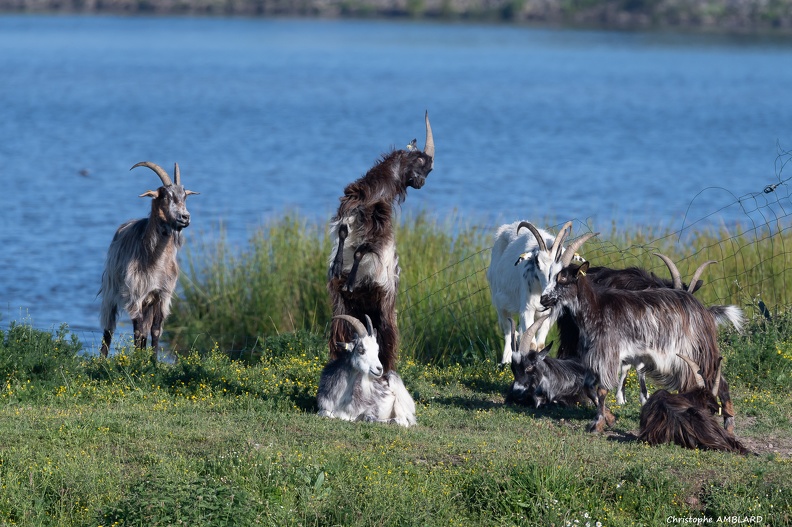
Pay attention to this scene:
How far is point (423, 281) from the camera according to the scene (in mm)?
13688

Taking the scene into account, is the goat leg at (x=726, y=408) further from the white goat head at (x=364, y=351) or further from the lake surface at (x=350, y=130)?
the lake surface at (x=350, y=130)

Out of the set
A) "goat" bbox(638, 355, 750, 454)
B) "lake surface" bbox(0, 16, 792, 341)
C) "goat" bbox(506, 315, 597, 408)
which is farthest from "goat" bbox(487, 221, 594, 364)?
"lake surface" bbox(0, 16, 792, 341)

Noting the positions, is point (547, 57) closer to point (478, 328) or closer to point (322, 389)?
point (478, 328)

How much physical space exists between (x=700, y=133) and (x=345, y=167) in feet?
46.7

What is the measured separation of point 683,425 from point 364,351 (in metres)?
2.49

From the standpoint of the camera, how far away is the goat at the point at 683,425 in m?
8.66

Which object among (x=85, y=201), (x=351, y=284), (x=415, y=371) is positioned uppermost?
(x=351, y=284)

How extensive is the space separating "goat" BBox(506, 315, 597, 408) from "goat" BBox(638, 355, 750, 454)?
3.08 ft

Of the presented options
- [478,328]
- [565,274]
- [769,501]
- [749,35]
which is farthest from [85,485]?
[749,35]

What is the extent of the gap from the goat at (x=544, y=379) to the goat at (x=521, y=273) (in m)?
0.47

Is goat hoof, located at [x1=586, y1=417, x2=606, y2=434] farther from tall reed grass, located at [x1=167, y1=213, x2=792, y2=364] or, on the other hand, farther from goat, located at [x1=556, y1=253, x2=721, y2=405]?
tall reed grass, located at [x1=167, y1=213, x2=792, y2=364]

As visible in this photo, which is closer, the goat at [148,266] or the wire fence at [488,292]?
the goat at [148,266]

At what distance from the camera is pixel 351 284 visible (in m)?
9.27

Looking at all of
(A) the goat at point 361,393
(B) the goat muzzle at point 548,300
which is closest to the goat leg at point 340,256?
(A) the goat at point 361,393
